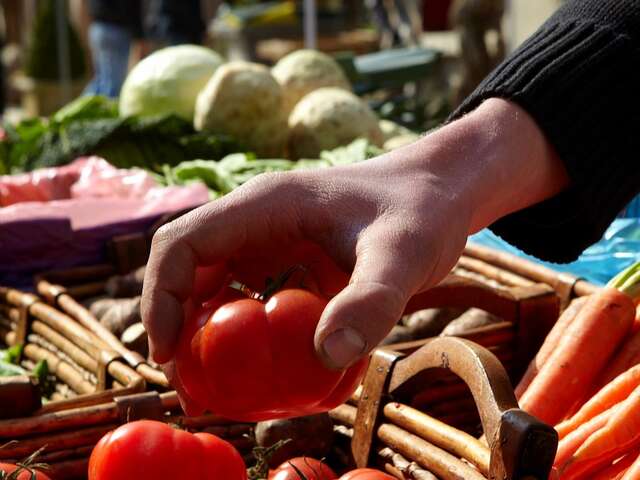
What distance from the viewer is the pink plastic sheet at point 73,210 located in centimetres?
321

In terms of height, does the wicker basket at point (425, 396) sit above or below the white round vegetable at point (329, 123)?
above

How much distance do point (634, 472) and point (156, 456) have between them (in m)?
0.87

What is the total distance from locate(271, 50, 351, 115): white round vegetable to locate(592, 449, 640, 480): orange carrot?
2.81 meters

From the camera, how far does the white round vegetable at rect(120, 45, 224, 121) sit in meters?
4.55

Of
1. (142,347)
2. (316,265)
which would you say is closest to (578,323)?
(316,265)

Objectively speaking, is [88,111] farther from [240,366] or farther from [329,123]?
[240,366]

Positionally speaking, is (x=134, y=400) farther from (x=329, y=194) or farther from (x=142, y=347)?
(x=329, y=194)

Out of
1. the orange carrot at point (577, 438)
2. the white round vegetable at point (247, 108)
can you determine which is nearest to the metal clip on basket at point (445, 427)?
the orange carrot at point (577, 438)

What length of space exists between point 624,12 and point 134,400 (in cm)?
122

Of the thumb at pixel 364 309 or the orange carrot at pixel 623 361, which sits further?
the orange carrot at pixel 623 361

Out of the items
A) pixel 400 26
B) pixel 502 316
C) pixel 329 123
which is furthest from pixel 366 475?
pixel 400 26

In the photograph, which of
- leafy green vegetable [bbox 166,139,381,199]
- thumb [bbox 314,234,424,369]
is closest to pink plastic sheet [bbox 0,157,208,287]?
leafy green vegetable [bbox 166,139,381,199]

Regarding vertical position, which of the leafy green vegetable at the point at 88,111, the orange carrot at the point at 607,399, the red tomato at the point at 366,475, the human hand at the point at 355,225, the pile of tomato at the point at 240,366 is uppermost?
the human hand at the point at 355,225

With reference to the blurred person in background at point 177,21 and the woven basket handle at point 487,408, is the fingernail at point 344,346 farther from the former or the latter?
the blurred person in background at point 177,21
